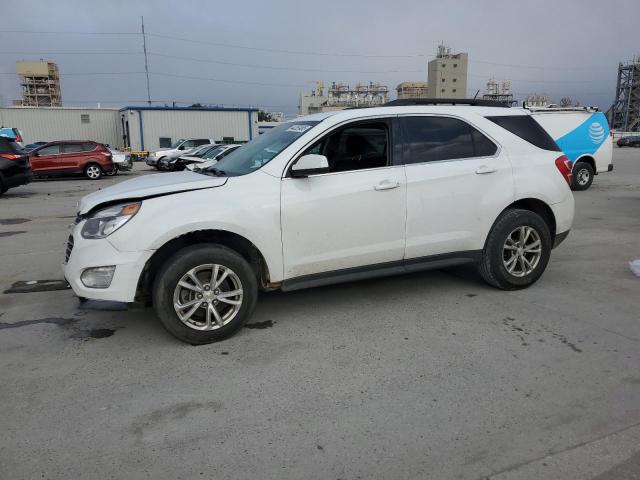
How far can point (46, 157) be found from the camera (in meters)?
20.6

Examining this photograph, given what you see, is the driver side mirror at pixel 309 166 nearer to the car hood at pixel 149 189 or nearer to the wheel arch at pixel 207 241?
the car hood at pixel 149 189

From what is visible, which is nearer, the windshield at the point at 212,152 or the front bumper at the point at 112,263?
the front bumper at the point at 112,263

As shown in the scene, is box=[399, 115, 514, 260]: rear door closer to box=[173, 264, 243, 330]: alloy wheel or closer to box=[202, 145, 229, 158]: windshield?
box=[173, 264, 243, 330]: alloy wheel

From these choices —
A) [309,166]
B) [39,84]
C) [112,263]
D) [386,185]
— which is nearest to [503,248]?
[386,185]

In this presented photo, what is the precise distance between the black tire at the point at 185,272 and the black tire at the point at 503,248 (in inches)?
92.9

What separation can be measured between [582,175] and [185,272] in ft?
45.4

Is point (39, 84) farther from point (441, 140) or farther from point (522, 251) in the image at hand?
point (522, 251)

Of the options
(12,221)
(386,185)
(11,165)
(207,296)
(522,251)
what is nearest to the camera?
(207,296)

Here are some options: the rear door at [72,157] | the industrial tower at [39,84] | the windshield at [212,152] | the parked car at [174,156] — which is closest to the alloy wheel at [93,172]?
the rear door at [72,157]

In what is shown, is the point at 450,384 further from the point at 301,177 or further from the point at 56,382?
the point at 56,382

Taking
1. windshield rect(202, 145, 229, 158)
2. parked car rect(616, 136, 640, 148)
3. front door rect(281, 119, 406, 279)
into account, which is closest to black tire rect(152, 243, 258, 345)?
front door rect(281, 119, 406, 279)

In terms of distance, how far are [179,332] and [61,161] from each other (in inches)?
777

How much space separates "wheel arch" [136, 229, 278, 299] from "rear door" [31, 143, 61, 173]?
1950 centimetres

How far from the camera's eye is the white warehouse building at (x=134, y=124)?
40750 millimetres
